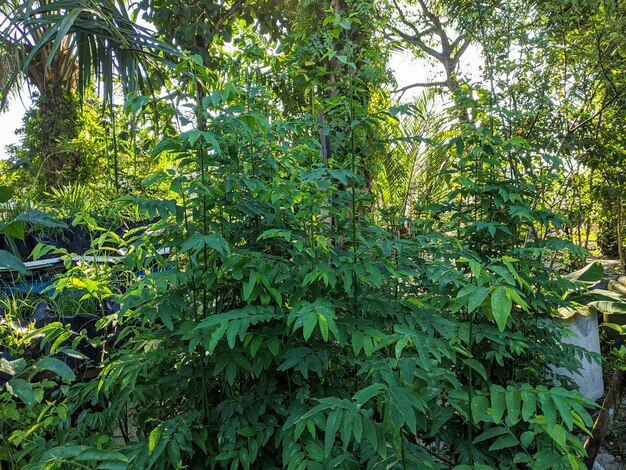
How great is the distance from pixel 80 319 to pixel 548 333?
2.37m

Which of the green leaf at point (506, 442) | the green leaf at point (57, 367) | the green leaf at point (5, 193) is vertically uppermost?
the green leaf at point (5, 193)

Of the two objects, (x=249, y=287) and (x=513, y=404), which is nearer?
(x=513, y=404)

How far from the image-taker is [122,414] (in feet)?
5.74

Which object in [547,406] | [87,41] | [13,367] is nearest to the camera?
[547,406]

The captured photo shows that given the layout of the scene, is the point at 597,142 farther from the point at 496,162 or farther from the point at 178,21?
the point at 178,21

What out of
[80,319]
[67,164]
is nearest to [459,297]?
[80,319]

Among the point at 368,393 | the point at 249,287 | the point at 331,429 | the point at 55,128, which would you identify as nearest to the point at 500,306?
the point at 368,393

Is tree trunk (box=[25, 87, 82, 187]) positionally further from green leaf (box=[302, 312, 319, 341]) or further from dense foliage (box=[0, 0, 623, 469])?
green leaf (box=[302, 312, 319, 341])

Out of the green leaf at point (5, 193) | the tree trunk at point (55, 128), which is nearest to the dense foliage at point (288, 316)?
the green leaf at point (5, 193)

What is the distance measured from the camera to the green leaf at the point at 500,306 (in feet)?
3.00

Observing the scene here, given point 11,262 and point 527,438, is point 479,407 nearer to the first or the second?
point 527,438

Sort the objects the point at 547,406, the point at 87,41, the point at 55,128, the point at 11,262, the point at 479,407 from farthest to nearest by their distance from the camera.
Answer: the point at 55,128 < the point at 87,41 < the point at 479,407 < the point at 547,406 < the point at 11,262

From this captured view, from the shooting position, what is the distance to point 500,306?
924 mm

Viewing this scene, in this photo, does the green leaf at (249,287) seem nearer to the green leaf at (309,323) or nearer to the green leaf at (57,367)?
the green leaf at (309,323)
